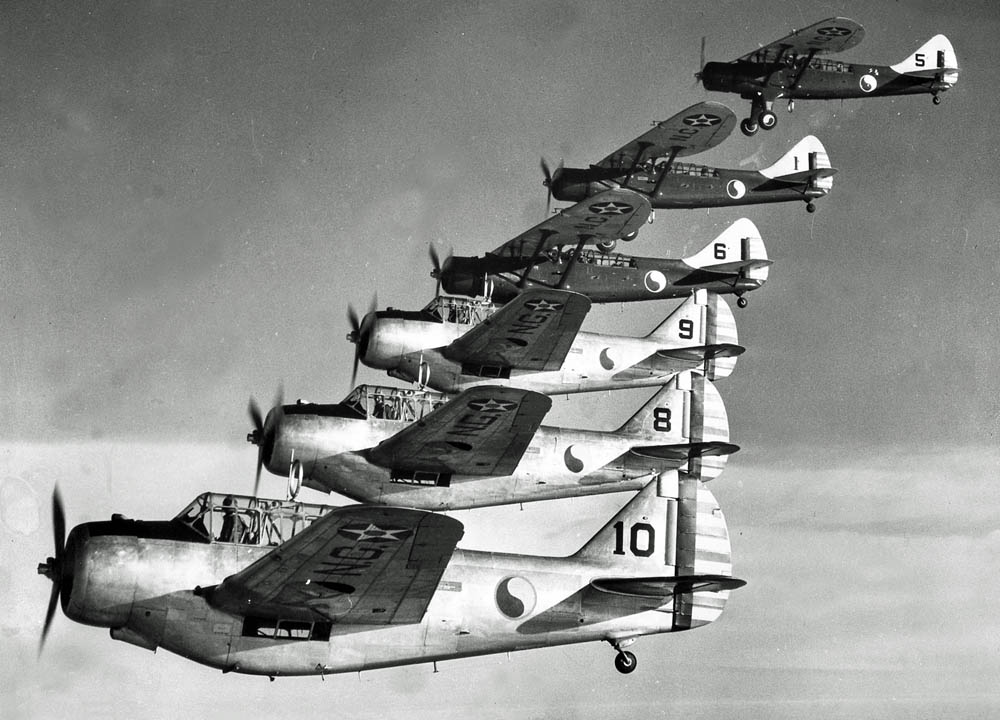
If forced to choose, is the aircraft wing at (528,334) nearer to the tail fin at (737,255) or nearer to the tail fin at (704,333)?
the tail fin at (704,333)

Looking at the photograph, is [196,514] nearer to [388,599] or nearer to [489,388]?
[388,599]

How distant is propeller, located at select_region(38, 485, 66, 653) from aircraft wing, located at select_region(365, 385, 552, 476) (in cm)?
449

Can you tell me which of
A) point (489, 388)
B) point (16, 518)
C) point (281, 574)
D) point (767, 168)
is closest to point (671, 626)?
point (489, 388)

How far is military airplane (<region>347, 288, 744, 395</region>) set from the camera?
16.8m

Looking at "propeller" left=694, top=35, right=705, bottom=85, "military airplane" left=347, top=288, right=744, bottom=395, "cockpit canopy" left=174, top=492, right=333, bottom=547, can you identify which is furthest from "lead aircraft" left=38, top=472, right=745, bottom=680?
"propeller" left=694, top=35, right=705, bottom=85

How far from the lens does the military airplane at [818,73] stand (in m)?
22.3

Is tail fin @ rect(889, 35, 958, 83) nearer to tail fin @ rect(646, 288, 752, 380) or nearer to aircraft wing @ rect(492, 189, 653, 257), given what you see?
tail fin @ rect(646, 288, 752, 380)

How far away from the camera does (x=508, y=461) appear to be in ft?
52.1

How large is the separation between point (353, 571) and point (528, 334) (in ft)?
21.8

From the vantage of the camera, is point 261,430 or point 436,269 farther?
point 436,269

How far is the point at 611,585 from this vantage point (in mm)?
13688

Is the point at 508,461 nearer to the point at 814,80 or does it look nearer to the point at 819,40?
Answer: the point at 819,40

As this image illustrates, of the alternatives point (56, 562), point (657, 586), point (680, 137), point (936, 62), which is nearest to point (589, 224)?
point (680, 137)

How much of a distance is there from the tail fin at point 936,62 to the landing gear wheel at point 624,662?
1516 centimetres
